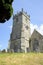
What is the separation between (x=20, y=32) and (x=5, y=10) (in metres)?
32.7

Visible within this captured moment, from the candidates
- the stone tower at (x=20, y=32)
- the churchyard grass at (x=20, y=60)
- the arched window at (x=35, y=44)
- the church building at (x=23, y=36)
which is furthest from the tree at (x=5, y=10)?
the stone tower at (x=20, y=32)

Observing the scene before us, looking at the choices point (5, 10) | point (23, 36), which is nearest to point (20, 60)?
point (5, 10)

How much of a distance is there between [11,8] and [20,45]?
101 feet

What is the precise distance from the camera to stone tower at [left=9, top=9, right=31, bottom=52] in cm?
5562

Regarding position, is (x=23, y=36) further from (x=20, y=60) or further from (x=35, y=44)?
(x=20, y=60)

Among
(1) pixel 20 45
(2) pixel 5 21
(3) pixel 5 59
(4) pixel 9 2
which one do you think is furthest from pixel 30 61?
(1) pixel 20 45

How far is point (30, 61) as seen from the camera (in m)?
24.1

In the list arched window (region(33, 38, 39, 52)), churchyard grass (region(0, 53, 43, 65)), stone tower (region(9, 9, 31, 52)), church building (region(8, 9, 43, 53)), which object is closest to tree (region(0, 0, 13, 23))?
churchyard grass (region(0, 53, 43, 65))

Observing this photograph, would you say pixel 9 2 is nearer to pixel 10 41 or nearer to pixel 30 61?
pixel 30 61

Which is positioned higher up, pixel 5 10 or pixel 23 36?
pixel 5 10

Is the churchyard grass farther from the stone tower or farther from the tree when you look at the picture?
the stone tower

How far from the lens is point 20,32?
5706 centimetres

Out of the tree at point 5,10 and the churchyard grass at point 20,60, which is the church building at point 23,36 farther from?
the tree at point 5,10

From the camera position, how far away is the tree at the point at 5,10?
2399cm
